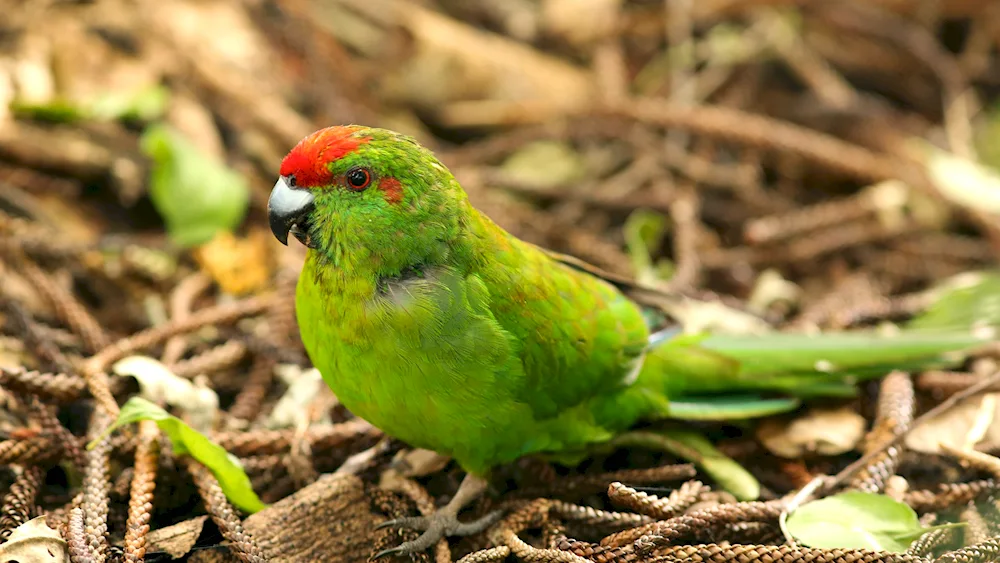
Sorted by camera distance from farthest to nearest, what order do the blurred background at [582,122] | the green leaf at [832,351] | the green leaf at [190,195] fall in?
the blurred background at [582,122], the green leaf at [190,195], the green leaf at [832,351]

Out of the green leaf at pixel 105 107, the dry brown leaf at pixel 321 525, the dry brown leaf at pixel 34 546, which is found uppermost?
the green leaf at pixel 105 107

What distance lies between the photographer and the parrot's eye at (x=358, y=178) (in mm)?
2387

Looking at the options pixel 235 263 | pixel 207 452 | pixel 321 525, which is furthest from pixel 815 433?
pixel 235 263

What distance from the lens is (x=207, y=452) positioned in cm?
243

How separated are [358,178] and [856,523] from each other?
1670 mm

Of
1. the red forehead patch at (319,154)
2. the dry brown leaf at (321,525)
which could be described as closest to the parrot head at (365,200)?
the red forehead patch at (319,154)

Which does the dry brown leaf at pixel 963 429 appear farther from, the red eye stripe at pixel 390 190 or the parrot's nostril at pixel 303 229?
the parrot's nostril at pixel 303 229

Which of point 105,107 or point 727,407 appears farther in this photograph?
point 105,107

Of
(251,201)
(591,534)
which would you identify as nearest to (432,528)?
(591,534)

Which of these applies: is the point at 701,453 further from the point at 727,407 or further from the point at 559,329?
the point at 559,329

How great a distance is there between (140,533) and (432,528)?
2.50 ft

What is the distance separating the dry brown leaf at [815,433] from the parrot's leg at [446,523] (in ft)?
3.25

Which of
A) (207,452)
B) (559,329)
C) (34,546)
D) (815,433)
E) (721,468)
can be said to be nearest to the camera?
(34,546)

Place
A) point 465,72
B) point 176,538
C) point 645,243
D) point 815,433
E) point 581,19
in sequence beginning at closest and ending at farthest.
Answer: point 176,538 < point 815,433 < point 645,243 < point 465,72 < point 581,19
